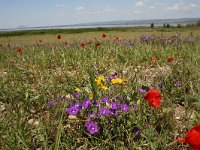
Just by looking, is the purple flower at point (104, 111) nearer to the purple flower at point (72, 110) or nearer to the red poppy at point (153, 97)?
the purple flower at point (72, 110)

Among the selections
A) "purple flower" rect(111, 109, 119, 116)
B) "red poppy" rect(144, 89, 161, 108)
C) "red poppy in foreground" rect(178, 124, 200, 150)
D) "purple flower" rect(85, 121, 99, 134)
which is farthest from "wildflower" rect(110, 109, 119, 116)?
"red poppy in foreground" rect(178, 124, 200, 150)

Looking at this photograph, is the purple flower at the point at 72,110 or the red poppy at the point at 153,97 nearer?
the red poppy at the point at 153,97

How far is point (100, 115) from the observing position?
2117mm

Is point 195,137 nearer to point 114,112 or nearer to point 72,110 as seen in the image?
point 114,112

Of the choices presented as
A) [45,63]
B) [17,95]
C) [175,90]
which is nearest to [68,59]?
[45,63]

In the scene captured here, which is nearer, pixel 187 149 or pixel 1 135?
pixel 187 149

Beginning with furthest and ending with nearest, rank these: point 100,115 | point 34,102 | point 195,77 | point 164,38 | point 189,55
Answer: point 164,38, point 189,55, point 195,77, point 34,102, point 100,115

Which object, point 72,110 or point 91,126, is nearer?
point 91,126

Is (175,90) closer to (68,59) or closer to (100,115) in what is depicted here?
(100,115)

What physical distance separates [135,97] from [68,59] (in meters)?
2.57

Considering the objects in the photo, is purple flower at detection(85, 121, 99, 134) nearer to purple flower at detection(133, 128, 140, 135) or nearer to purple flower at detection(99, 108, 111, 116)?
purple flower at detection(99, 108, 111, 116)

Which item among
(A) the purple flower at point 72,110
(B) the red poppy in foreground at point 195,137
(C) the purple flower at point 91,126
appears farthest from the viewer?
(A) the purple flower at point 72,110

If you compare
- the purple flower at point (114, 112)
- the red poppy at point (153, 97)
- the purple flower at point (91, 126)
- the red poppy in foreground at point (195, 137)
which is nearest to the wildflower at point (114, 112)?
the purple flower at point (114, 112)

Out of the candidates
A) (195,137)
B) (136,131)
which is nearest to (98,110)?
→ (136,131)
